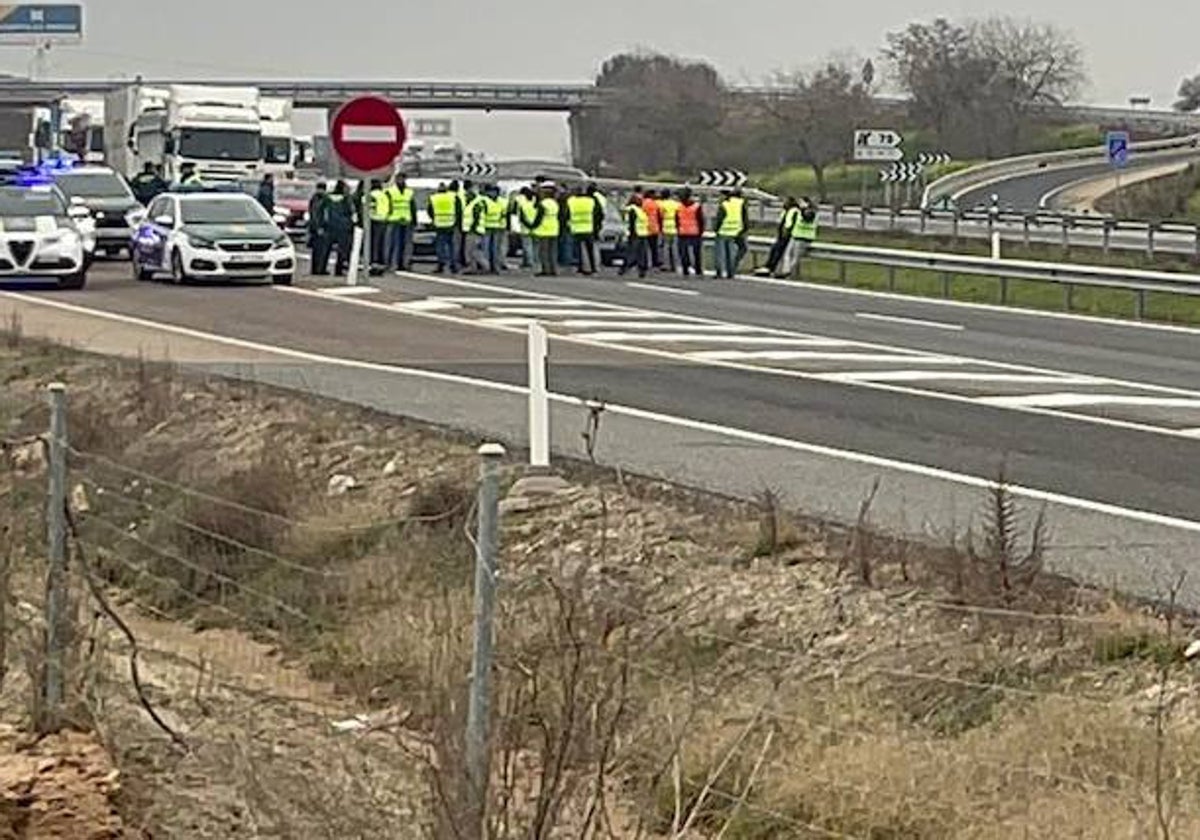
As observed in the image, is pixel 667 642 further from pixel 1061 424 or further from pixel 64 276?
pixel 64 276

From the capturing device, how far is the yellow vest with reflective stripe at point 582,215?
3462 centimetres

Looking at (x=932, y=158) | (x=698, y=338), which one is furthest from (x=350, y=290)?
(x=932, y=158)

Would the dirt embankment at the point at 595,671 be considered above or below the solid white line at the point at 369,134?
below

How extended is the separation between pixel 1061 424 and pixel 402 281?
54.2 feet

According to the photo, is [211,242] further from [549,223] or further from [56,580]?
[56,580]

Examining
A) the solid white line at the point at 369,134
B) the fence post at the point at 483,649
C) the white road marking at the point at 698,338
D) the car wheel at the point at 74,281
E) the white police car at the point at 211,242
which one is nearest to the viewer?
the fence post at the point at 483,649

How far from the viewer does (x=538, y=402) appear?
12.9 m

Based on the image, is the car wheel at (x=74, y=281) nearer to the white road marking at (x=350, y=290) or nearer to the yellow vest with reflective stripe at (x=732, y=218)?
the white road marking at (x=350, y=290)

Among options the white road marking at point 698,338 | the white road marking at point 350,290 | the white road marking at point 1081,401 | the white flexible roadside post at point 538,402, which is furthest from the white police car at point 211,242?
the white flexible roadside post at point 538,402

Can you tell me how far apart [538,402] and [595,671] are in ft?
20.0

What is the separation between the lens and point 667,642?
9.89 meters

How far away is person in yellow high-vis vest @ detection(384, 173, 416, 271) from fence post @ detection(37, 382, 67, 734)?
2537 cm

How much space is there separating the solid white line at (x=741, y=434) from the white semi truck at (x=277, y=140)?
2627cm

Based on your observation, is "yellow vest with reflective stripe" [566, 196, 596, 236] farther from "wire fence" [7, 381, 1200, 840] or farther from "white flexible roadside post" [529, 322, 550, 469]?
"wire fence" [7, 381, 1200, 840]
